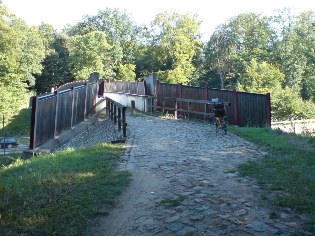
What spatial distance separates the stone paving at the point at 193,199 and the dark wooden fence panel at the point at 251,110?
6033 mm

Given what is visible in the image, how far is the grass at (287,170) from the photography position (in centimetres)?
569

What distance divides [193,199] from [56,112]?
8.58 m

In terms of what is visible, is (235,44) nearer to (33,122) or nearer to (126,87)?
(126,87)

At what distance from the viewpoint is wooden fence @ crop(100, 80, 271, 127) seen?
15781 millimetres

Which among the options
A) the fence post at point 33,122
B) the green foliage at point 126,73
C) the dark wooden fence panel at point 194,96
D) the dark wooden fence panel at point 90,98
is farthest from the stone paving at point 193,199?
the green foliage at point 126,73

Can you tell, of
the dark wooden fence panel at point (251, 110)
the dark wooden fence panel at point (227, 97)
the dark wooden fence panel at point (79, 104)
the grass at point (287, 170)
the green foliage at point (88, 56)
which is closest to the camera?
the grass at point (287, 170)

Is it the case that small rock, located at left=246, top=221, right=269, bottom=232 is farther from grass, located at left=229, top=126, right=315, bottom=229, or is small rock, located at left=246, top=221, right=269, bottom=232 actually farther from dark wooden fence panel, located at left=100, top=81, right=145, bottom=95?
dark wooden fence panel, located at left=100, top=81, right=145, bottom=95

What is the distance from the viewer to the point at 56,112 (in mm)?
13164

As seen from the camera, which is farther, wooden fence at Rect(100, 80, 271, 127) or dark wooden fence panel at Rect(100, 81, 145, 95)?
dark wooden fence panel at Rect(100, 81, 145, 95)

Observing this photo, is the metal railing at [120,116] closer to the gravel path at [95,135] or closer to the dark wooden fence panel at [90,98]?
the gravel path at [95,135]

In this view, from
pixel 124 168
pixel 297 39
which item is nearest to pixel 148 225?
pixel 124 168

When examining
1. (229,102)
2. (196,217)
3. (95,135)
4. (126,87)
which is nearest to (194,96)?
(229,102)

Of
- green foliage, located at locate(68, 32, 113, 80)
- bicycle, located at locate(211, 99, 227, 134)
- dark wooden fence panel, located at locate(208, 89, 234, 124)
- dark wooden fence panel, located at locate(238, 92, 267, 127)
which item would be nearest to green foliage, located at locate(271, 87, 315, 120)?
dark wooden fence panel, located at locate(208, 89, 234, 124)

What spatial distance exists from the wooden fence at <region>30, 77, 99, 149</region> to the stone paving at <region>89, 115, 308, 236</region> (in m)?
3.36
